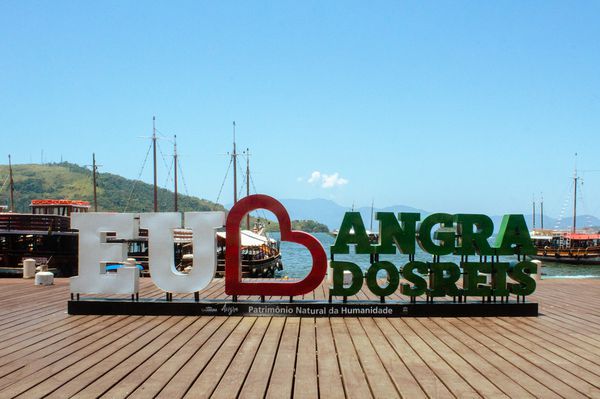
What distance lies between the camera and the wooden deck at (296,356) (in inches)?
290

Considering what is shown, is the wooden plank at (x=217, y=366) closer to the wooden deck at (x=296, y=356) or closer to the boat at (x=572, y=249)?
the wooden deck at (x=296, y=356)

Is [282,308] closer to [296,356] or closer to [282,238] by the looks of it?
[282,238]

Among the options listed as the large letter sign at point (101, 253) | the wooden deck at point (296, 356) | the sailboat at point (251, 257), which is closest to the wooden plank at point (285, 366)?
the wooden deck at point (296, 356)

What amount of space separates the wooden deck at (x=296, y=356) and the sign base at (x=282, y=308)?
271 millimetres

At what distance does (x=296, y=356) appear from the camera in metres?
9.03

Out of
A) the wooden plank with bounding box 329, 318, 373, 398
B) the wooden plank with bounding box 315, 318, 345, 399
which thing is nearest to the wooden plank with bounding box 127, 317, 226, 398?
the wooden plank with bounding box 315, 318, 345, 399

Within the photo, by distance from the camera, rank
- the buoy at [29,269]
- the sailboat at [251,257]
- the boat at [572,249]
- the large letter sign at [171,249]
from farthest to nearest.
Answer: the boat at [572,249], the sailboat at [251,257], the buoy at [29,269], the large letter sign at [171,249]

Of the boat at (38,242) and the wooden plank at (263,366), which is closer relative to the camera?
the wooden plank at (263,366)

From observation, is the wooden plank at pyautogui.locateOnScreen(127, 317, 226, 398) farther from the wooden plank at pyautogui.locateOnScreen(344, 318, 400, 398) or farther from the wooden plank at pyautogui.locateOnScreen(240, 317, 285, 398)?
the wooden plank at pyautogui.locateOnScreen(344, 318, 400, 398)

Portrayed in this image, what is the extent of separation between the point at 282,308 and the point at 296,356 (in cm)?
366

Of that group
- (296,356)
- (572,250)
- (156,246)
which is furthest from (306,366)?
(572,250)

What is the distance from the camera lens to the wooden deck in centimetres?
736

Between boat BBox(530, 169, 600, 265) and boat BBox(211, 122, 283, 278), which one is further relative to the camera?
boat BBox(530, 169, 600, 265)

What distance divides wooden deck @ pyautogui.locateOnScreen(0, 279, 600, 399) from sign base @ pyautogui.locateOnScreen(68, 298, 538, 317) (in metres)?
0.27
